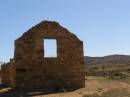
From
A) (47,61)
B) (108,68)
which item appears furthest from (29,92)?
(108,68)

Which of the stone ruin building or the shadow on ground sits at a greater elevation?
the stone ruin building

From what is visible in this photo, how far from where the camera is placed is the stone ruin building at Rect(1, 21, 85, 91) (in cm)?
2441

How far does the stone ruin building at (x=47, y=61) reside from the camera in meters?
24.4

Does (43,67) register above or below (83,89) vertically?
above

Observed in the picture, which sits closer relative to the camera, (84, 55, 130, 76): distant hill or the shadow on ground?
the shadow on ground

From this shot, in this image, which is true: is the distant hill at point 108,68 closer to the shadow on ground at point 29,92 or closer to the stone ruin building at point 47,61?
the stone ruin building at point 47,61

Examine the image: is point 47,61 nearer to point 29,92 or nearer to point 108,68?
point 29,92

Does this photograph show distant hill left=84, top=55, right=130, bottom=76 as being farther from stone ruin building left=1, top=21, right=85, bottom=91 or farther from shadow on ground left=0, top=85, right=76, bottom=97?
shadow on ground left=0, top=85, right=76, bottom=97

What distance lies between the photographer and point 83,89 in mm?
23859

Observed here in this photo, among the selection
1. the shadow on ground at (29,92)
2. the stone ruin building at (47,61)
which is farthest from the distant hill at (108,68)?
the shadow on ground at (29,92)

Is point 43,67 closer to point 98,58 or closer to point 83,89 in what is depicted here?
point 83,89

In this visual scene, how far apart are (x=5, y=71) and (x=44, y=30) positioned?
850 cm

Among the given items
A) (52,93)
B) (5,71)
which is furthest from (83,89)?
(5,71)

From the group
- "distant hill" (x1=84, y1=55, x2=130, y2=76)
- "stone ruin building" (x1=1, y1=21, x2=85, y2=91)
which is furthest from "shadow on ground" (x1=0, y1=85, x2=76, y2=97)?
"distant hill" (x1=84, y1=55, x2=130, y2=76)
